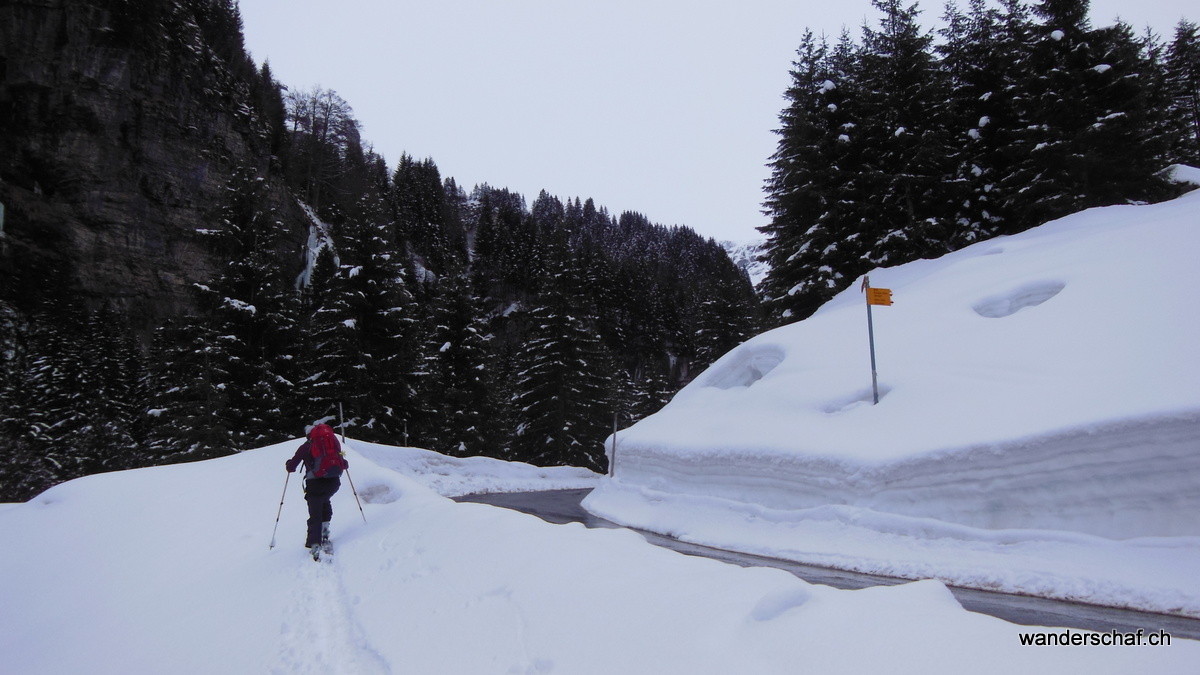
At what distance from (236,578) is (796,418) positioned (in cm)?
934

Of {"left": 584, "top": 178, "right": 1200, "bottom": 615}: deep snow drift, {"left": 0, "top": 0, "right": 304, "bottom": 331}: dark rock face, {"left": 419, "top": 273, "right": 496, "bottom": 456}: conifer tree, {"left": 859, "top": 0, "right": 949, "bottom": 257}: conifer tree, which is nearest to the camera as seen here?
{"left": 584, "top": 178, "right": 1200, "bottom": 615}: deep snow drift

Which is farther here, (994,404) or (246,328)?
(246,328)

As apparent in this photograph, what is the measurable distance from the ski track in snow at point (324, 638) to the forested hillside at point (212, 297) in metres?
15.9

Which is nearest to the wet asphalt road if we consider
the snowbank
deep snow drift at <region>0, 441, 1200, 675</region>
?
deep snow drift at <region>0, 441, 1200, 675</region>

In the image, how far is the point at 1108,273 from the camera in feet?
35.4

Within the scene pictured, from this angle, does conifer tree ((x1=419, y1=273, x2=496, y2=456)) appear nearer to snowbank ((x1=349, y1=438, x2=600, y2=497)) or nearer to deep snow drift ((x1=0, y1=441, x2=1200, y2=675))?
snowbank ((x1=349, y1=438, x2=600, y2=497))

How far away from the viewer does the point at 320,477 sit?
828 centimetres

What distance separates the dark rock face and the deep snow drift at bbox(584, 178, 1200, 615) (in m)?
34.4

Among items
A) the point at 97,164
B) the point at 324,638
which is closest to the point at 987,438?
the point at 324,638

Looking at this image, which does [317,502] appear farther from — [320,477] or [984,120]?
[984,120]

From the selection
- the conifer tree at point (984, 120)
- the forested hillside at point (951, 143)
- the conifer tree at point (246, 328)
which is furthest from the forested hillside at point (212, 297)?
the conifer tree at point (984, 120)

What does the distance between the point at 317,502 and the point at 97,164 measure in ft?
151

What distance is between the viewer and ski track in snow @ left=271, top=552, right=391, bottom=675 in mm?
4176

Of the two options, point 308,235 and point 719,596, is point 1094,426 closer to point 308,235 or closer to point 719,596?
point 719,596
